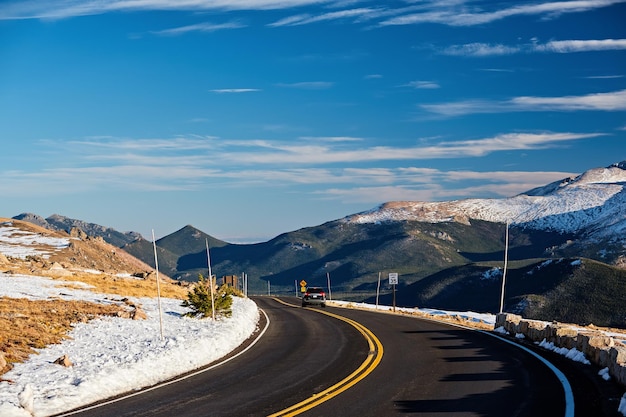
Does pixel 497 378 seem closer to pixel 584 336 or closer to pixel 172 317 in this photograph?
pixel 584 336

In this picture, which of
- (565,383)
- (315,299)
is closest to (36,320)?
→ (565,383)

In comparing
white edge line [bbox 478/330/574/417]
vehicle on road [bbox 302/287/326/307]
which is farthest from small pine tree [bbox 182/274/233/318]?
vehicle on road [bbox 302/287/326/307]

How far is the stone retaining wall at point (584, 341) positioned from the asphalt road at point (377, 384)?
4.48 ft

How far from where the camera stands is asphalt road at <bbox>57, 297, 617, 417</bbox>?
12961mm

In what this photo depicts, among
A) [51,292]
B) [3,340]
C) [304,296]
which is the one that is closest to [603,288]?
[304,296]

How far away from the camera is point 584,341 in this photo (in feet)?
62.7

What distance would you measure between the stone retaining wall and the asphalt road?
1.37 metres

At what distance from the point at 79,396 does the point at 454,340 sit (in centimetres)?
1502

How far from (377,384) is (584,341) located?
24.3 feet

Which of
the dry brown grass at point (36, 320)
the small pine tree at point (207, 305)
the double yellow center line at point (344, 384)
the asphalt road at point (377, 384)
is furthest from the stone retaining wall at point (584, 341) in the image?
the dry brown grass at point (36, 320)

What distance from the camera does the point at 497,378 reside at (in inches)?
636

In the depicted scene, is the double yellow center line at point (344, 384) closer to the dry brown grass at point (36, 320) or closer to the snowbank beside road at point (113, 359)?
the snowbank beside road at point (113, 359)

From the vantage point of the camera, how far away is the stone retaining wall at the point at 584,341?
1544 cm

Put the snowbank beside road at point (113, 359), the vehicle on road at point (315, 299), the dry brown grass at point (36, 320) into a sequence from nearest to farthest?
the snowbank beside road at point (113, 359) < the dry brown grass at point (36, 320) < the vehicle on road at point (315, 299)
